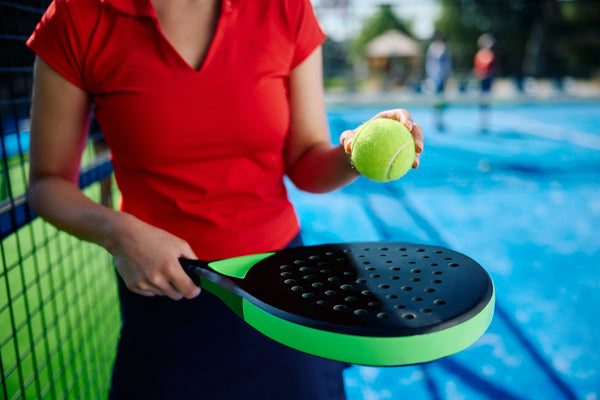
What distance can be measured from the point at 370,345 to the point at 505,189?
4975mm

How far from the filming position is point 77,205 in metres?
0.87

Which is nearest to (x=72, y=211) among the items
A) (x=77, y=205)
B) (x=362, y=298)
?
(x=77, y=205)

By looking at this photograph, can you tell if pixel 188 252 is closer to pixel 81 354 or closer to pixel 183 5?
pixel 183 5

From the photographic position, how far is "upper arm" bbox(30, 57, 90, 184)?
2.97ft

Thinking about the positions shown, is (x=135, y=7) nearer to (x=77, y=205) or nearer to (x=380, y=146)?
(x=77, y=205)

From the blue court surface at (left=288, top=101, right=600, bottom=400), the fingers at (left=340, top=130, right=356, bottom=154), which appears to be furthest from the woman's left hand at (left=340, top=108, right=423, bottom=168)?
the blue court surface at (left=288, top=101, right=600, bottom=400)

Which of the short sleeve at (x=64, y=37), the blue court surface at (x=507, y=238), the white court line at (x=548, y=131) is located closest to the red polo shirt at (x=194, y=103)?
the short sleeve at (x=64, y=37)

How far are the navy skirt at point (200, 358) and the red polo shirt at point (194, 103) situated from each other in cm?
14

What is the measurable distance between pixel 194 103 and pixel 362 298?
487mm

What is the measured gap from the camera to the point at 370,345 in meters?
0.57

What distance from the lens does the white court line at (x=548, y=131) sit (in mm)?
8134

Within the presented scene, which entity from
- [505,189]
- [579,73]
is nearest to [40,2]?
[505,189]

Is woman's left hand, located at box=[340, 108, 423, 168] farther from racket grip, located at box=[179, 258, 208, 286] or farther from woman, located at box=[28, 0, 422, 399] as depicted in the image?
racket grip, located at box=[179, 258, 208, 286]

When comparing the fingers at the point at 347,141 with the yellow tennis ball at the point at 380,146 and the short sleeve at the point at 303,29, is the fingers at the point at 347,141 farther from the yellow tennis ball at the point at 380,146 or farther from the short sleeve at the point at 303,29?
the short sleeve at the point at 303,29
